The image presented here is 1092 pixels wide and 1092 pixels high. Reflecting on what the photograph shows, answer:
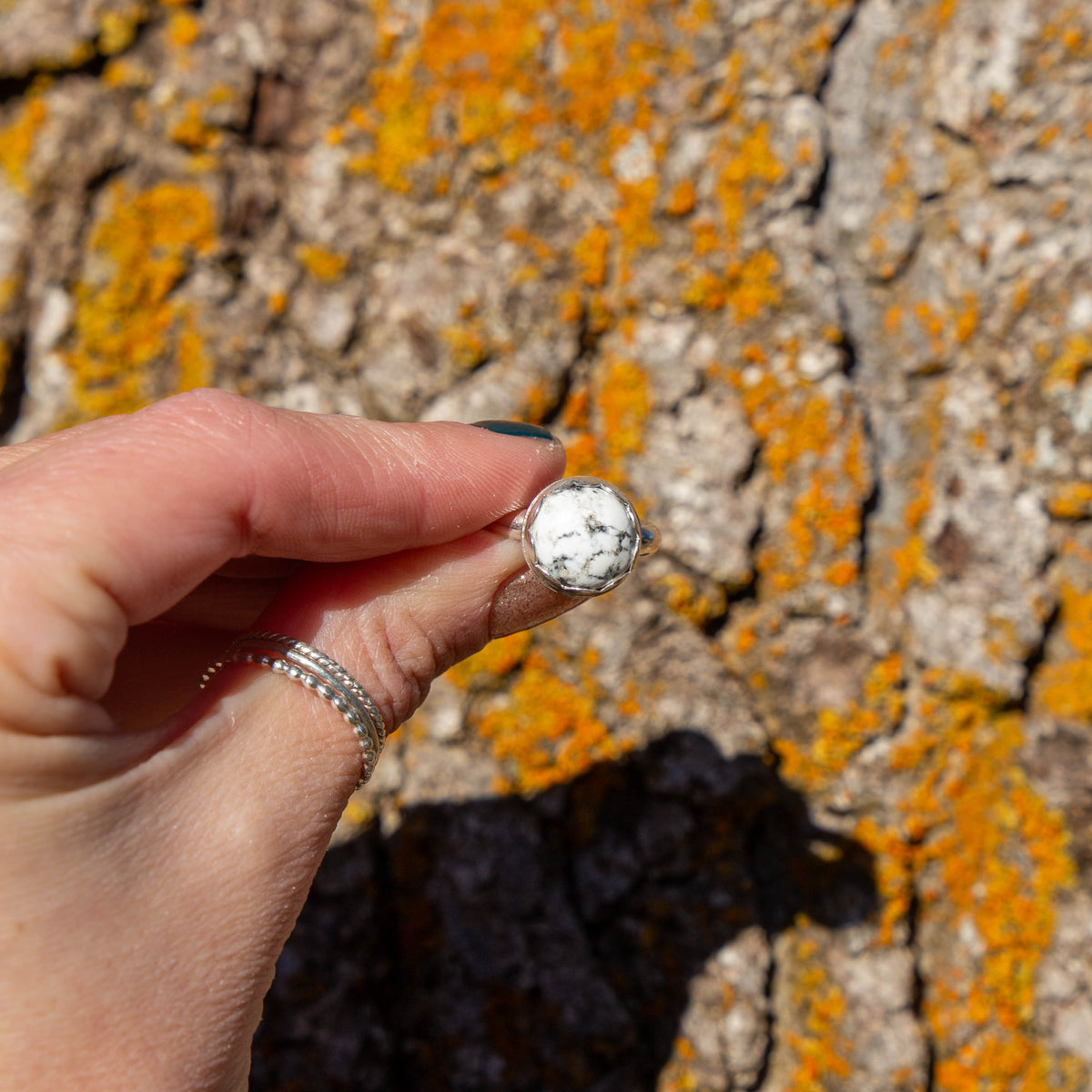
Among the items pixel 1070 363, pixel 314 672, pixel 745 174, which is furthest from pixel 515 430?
pixel 1070 363

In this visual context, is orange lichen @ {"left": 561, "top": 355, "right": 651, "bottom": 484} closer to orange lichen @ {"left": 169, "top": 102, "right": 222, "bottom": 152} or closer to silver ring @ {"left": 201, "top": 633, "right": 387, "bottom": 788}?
silver ring @ {"left": 201, "top": 633, "right": 387, "bottom": 788}

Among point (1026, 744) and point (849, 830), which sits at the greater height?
point (1026, 744)

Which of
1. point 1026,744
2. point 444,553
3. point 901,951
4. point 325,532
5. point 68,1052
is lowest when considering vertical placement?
point 901,951

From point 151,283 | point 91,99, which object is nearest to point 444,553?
point 151,283

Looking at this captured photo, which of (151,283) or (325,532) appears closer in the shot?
(325,532)

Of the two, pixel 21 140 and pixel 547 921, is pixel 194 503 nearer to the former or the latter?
pixel 547 921

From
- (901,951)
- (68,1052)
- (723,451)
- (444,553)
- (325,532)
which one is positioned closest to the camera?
(68,1052)

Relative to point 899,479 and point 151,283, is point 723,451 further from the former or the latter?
point 151,283
